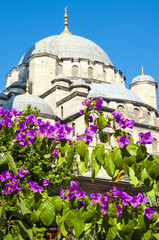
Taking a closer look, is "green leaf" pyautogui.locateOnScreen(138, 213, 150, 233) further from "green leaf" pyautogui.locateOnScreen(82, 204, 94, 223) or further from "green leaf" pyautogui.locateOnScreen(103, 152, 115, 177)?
"green leaf" pyautogui.locateOnScreen(103, 152, 115, 177)

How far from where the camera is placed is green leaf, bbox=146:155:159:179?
2.51m

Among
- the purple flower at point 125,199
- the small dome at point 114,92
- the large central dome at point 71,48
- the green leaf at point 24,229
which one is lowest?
the green leaf at point 24,229

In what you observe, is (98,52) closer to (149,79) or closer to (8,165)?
(149,79)

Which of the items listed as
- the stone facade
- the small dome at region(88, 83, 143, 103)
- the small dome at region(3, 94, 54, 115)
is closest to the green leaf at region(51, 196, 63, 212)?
the stone facade

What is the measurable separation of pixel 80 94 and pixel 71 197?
19.2 meters

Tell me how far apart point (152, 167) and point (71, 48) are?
2995 cm

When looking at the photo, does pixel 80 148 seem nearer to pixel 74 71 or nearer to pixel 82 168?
pixel 82 168

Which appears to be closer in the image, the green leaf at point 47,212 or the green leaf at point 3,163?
the green leaf at point 3,163

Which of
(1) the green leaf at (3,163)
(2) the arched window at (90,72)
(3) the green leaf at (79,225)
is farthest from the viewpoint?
(2) the arched window at (90,72)

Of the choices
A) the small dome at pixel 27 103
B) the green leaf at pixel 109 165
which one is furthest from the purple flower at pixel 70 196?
the small dome at pixel 27 103

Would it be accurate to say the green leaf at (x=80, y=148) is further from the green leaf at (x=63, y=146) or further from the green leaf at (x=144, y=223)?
the green leaf at (x=144, y=223)

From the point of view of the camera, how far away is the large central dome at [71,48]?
31.2 meters

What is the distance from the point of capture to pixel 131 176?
2.71 meters

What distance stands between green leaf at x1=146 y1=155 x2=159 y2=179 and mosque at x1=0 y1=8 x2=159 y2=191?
54.9 feet
